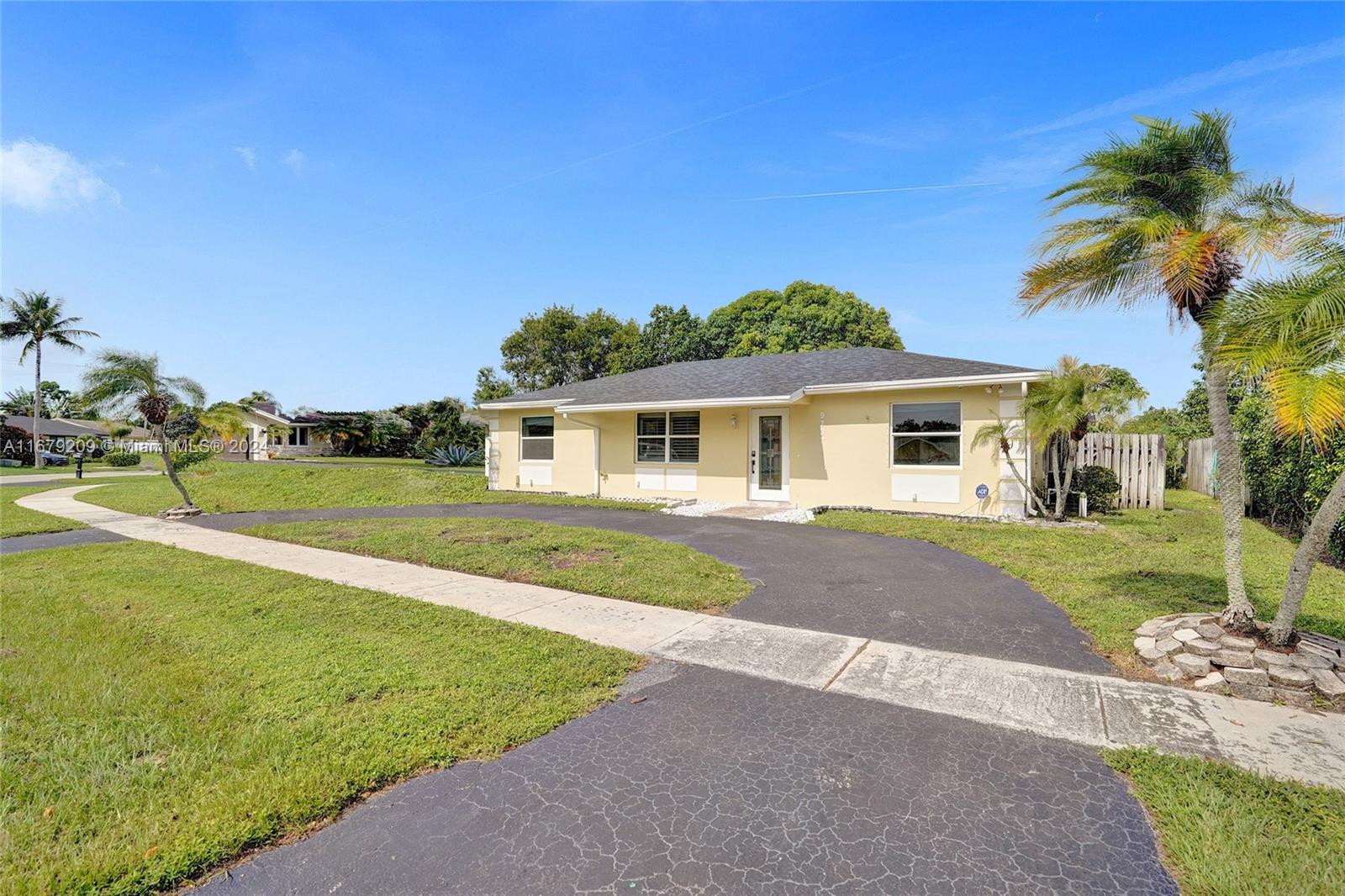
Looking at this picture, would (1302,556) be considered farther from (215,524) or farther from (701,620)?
(215,524)

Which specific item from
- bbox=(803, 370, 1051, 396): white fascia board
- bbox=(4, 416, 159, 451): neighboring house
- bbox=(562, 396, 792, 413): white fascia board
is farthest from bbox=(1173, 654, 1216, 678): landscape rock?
bbox=(4, 416, 159, 451): neighboring house

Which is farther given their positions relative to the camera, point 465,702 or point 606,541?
point 606,541

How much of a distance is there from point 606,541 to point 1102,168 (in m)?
7.21

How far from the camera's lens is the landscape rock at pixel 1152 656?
420cm

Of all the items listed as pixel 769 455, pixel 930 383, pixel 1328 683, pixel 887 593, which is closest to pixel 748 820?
pixel 1328 683

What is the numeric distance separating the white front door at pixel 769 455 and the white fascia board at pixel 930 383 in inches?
44.2

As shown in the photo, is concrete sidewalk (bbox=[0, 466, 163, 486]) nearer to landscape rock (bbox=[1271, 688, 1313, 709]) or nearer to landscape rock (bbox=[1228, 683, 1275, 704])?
landscape rock (bbox=[1228, 683, 1275, 704])

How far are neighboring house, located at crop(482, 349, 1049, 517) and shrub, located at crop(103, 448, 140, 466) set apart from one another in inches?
1176

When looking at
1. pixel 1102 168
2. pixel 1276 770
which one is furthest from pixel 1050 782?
pixel 1102 168

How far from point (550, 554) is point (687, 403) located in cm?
670

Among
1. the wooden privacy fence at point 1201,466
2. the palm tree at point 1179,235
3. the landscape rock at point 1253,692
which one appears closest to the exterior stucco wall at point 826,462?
the palm tree at point 1179,235

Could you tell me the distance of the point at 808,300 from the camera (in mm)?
34438

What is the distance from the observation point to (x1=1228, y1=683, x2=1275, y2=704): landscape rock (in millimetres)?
3680

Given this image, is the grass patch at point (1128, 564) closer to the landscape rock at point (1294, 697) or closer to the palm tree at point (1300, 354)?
the landscape rock at point (1294, 697)
